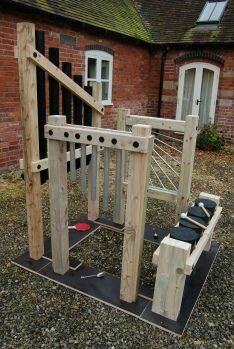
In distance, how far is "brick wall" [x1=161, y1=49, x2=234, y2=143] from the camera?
9.30 metres

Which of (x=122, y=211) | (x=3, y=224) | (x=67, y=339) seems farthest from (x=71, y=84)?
(x=67, y=339)

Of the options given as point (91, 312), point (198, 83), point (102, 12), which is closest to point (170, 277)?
point (91, 312)

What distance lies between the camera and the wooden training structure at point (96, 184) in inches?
95.9

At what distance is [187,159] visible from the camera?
134 inches

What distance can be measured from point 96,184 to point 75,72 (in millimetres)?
5258

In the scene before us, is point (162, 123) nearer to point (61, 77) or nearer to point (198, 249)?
point (61, 77)

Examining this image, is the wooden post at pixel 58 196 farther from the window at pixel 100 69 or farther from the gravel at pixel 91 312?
the window at pixel 100 69

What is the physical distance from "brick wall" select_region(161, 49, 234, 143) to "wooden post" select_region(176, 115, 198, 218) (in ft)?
22.8

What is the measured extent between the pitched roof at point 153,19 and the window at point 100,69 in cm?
69

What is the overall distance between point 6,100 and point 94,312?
14.6 ft

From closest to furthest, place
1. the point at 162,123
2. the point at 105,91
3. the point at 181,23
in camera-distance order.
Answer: the point at 162,123 → the point at 105,91 → the point at 181,23

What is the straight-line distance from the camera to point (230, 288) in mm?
2986

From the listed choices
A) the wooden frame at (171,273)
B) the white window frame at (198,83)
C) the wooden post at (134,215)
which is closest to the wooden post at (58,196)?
the wooden post at (134,215)

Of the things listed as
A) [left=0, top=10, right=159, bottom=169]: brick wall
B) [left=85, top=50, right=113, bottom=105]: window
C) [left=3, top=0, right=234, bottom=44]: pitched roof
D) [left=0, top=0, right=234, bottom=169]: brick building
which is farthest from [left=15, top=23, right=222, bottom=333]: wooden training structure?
[left=85, top=50, right=113, bottom=105]: window
